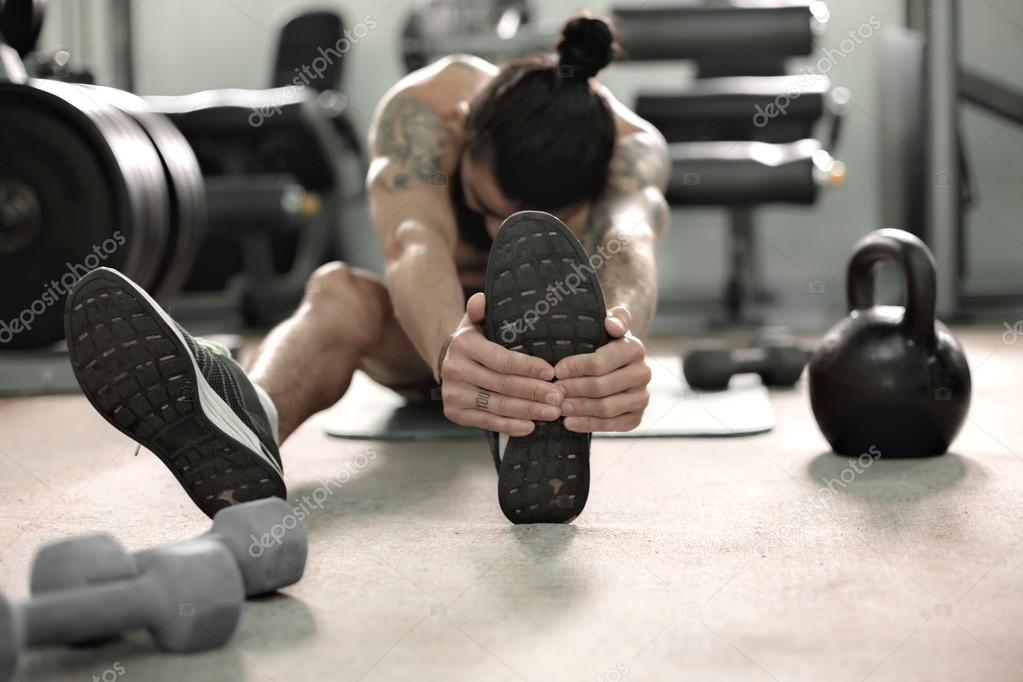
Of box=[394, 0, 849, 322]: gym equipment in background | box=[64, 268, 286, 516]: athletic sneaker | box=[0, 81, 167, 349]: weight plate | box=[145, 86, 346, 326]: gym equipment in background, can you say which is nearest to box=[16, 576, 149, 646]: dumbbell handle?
box=[64, 268, 286, 516]: athletic sneaker

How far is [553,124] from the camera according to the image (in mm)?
1401

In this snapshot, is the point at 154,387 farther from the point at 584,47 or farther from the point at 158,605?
the point at 584,47

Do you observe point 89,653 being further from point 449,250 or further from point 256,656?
point 449,250

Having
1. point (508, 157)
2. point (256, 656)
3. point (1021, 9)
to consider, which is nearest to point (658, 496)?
point (508, 157)

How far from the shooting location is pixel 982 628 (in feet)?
2.60

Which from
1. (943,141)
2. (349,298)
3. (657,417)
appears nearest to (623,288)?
(349,298)

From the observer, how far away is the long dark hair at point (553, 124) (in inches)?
55.3

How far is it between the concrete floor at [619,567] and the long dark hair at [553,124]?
1.29 ft

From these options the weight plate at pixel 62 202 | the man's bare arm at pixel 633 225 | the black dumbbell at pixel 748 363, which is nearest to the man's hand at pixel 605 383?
the man's bare arm at pixel 633 225

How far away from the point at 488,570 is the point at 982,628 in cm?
41

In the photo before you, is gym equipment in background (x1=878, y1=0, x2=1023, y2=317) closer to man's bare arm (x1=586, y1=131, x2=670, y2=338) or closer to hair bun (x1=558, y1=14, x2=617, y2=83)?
man's bare arm (x1=586, y1=131, x2=670, y2=338)

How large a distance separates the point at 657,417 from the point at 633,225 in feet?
1.60

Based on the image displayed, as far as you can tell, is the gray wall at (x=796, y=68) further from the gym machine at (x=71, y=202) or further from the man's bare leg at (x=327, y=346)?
the man's bare leg at (x=327, y=346)

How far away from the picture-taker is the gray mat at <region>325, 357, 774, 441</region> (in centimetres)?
171
